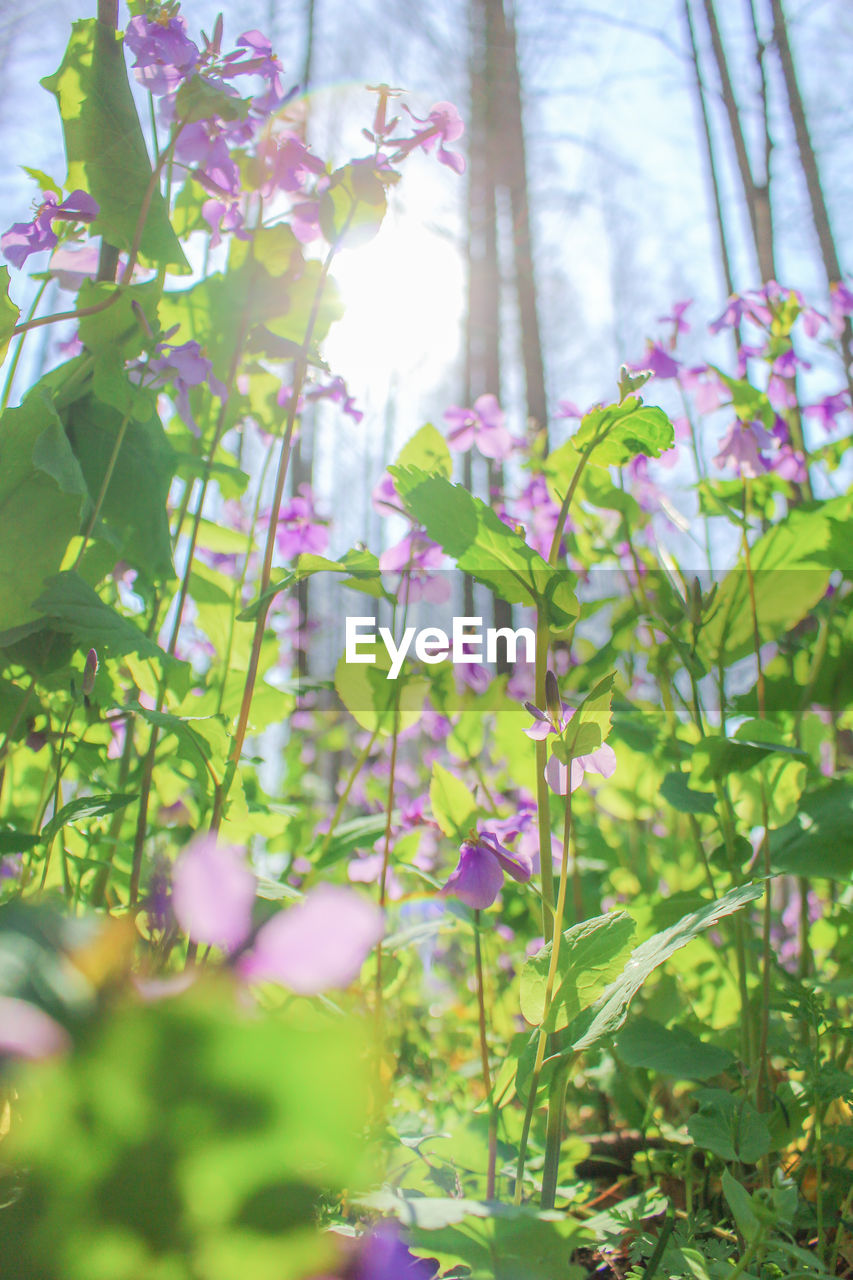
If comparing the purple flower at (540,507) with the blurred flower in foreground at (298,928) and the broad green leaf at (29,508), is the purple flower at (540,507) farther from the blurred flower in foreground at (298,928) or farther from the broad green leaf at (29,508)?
the blurred flower in foreground at (298,928)

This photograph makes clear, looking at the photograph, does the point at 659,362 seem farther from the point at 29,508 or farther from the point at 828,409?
the point at 29,508

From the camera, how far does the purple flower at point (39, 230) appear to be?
97cm

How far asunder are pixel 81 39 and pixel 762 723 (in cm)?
125

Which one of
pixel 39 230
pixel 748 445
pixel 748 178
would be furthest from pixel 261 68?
pixel 748 178

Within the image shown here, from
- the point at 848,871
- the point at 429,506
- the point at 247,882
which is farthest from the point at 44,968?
the point at 848,871

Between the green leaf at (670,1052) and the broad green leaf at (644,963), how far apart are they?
0.72ft

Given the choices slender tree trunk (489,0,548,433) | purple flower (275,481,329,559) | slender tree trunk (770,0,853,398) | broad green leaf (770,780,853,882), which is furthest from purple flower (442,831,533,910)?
slender tree trunk (489,0,548,433)

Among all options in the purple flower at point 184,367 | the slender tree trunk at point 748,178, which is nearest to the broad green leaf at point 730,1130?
the purple flower at point 184,367

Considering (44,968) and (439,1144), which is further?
(439,1144)

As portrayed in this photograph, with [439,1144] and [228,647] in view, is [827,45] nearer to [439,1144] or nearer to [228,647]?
[228,647]

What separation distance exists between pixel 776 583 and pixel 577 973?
819 mm

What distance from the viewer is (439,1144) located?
86cm

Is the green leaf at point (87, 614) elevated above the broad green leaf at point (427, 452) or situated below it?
below

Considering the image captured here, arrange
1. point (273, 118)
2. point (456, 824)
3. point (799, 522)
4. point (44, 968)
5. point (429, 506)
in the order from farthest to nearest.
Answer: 1. point (799, 522)
2. point (273, 118)
3. point (456, 824)
4. point (429, 506)
5. point (44, 968)
